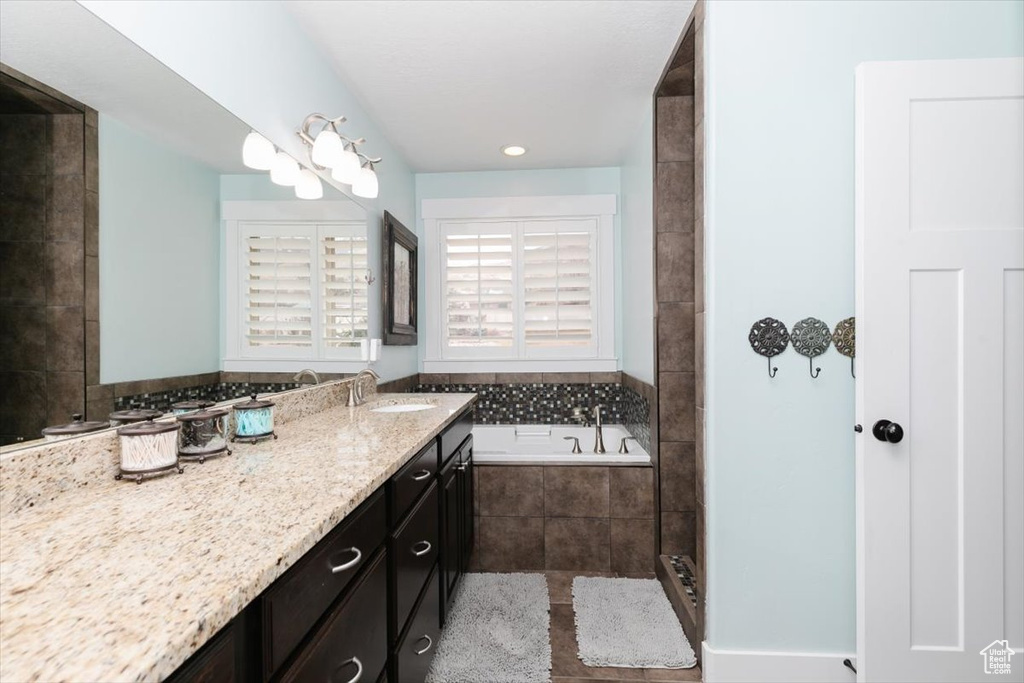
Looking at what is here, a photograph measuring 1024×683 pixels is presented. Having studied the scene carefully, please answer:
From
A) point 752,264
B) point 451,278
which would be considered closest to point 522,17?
point 752,264

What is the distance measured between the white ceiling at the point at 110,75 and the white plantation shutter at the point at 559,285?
2.42 m

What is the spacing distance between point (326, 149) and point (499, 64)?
89 centimetres

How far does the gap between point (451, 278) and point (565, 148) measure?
1233mm

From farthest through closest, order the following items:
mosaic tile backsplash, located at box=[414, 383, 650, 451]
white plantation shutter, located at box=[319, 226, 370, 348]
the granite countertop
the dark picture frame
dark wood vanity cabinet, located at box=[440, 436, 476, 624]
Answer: mosaic tile backsplash, located at box=[414, 383, 650, 451] < the dark picture frame < white plantation shutter, located at box=[319, 226, 370, 348] < dark wood vanity cabinet, located at box=[440, 436, 476, 624] < the granite countertop

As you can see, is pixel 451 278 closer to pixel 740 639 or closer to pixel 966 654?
pixel 740 639

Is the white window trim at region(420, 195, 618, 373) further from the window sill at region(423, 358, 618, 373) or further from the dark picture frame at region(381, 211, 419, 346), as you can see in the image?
the dark picture frame at region(381, 211, 419, 346)

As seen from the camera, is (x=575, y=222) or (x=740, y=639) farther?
(x=575, y=222)

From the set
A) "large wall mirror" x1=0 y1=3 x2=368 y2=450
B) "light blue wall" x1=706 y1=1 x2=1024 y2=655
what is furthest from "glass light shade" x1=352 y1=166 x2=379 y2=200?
"light blue wall" x1=706 y1=1 x2=1024 y2=655

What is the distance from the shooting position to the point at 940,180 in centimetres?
160

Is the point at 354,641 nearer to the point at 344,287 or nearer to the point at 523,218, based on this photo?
the point at 344,287

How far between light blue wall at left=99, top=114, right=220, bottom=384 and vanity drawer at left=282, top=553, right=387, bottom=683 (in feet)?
2.51

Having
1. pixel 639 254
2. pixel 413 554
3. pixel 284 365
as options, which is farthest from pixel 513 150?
pixel 413 554

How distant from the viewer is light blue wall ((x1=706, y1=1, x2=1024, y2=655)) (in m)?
1.73

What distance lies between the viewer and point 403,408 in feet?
7.95
